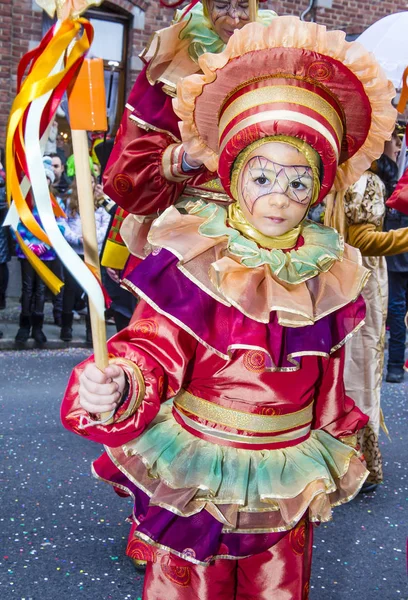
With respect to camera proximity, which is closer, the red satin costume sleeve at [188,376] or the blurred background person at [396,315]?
the red satin costume sleeve at [188,376]

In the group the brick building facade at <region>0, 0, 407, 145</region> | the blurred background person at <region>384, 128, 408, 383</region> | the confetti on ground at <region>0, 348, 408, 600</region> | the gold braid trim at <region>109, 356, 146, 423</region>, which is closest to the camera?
the gold braid trim at <region>109, 356, 146, 423</region>

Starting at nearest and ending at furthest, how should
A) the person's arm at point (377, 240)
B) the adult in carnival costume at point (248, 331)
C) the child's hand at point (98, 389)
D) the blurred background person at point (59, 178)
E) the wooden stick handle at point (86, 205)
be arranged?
the wooden stick handle at point (86, 205) < the child's hand at point (98, 389) < the adult in carnival costume at point (248, 331) < the person's arm at point (377, 240) < the blurred background person at point (59, 178)

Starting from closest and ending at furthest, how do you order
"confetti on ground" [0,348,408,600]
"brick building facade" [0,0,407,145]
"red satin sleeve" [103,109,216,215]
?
"red satin sleeve" [103,109,216,215], "confetti on ground" [0,348,408,600], "brick building facade" [0,0,407,145]

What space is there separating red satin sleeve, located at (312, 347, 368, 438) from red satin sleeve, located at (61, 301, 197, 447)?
381 millimetres

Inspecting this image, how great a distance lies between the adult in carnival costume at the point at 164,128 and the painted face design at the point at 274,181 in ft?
1.83

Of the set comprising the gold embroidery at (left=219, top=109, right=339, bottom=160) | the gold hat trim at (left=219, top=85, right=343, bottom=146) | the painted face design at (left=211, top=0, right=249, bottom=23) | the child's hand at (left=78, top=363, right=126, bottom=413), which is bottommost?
the child's hand at (left=78, top=363, right=126, bottom=413)

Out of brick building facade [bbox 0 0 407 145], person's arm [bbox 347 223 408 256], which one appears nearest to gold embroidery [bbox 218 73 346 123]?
person's arm [bbox 347 223 408 256]

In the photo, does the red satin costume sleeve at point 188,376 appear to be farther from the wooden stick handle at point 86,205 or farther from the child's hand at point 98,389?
the wooden stick handle at point 86,205

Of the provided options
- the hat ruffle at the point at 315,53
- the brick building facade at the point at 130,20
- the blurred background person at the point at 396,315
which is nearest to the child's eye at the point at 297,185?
the hat ruffle at the point at 315,53

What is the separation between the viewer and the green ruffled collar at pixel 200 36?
7.47ft

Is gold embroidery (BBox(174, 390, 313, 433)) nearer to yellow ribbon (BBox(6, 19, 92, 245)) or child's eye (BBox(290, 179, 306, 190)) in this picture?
child's eye (BBox(290, 179, 306, 190))

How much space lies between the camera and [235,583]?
1.79m

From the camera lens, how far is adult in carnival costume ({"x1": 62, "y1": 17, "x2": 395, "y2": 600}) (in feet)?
5.18

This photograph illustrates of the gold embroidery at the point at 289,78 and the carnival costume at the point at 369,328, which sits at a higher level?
the gold embroidery at the point at 289,78
